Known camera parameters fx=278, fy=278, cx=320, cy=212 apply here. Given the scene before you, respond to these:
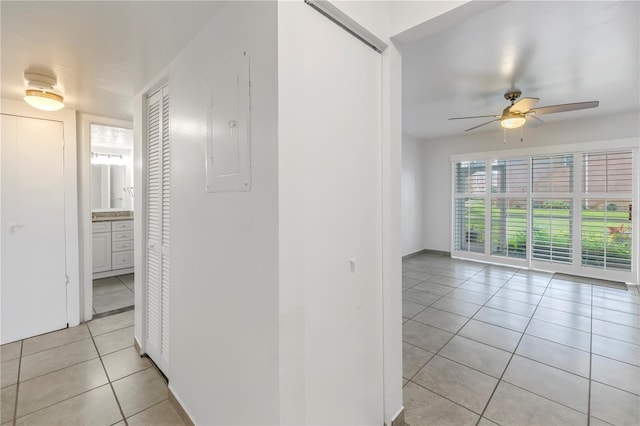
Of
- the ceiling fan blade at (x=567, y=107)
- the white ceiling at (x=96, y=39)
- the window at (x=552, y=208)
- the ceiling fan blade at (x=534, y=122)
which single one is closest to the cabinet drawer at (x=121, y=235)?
the white ceiling at (x=96, y=39)

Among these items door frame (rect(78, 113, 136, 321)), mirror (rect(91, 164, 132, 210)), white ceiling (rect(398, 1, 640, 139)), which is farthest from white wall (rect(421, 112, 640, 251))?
mirror (rect(91, 164, 132, 210))

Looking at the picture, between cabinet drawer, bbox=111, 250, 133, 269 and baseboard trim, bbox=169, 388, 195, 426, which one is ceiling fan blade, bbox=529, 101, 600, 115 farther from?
cabinet drawer, bbox=111, 250, 133, 269

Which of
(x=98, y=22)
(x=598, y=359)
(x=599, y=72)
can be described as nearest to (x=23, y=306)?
(x=98, y=22)

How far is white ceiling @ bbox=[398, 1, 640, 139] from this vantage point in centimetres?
187

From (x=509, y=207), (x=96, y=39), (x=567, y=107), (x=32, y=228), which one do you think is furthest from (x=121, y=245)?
(x=509, y=207)

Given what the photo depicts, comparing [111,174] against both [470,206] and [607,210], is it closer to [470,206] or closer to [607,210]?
[470,206]

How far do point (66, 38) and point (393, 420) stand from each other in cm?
283

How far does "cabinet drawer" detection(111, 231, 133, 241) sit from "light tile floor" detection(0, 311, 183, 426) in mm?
2059

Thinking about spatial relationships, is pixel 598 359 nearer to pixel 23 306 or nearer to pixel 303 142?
pixel 303 142

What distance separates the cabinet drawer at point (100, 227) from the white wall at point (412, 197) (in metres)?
5.14

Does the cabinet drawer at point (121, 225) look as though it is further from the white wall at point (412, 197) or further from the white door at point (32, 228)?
the white wall at point (412, 197)

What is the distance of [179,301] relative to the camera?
174 cm

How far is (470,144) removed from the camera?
547 centimetres

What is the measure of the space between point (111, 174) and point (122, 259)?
166cm
